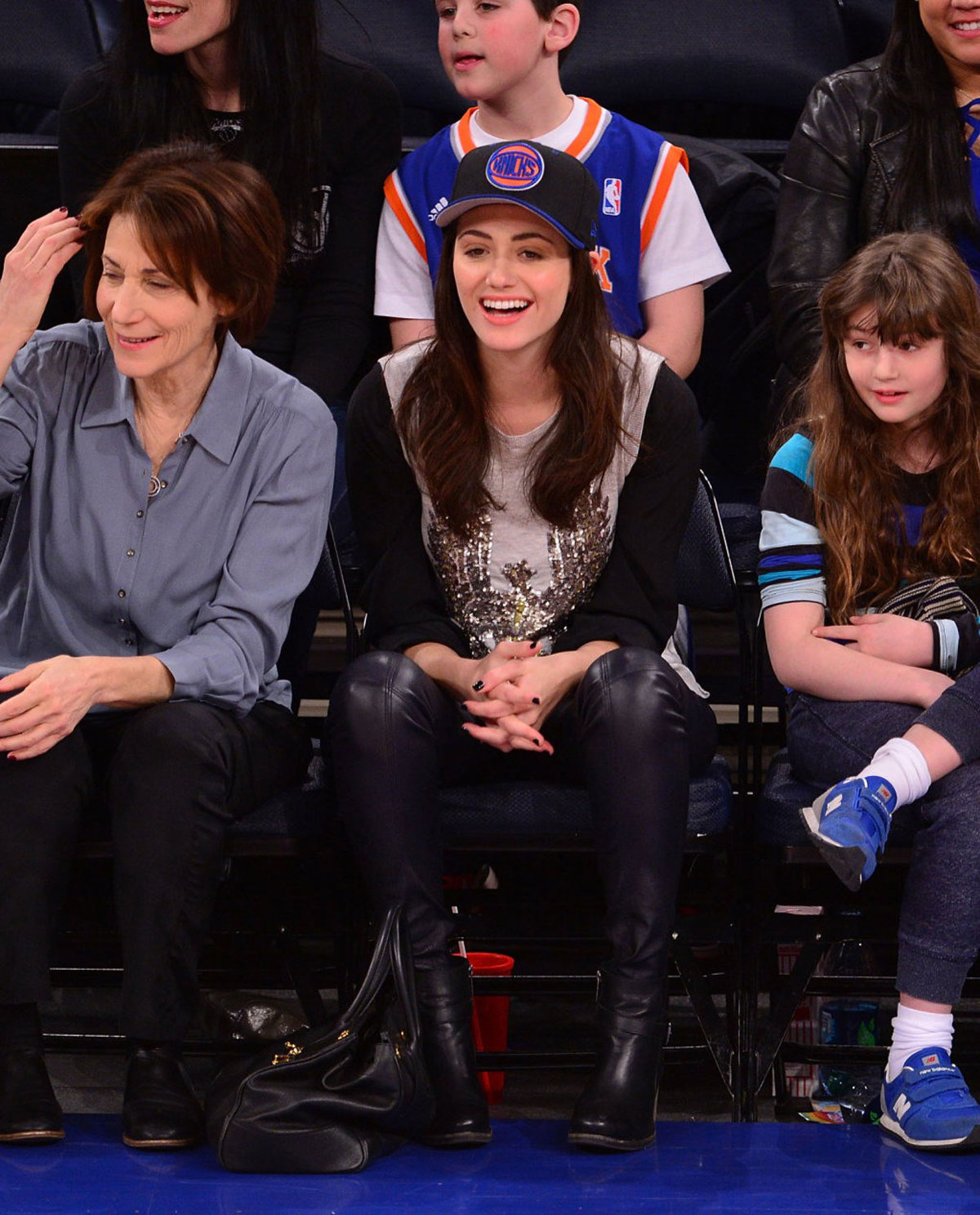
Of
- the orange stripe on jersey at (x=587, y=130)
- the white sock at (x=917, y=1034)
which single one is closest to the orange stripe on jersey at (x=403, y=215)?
the orange stripe on jersey at (x=587, y=130)

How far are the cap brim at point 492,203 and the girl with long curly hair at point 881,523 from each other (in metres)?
0.43

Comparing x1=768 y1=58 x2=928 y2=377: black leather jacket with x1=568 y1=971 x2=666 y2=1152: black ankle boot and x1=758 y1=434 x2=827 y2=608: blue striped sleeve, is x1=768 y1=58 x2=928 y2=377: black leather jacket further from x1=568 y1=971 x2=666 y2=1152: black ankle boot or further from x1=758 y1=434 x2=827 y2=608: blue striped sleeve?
x1=568 y1=971 x2=666 y2=1152: black ankle boot

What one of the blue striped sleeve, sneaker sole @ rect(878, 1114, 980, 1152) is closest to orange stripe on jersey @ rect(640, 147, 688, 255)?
the blue striped sleeve

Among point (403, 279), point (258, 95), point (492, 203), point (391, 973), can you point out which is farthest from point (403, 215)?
point (391, 973)

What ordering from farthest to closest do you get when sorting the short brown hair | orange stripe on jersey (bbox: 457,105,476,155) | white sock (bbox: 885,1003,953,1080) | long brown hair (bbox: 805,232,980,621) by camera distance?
orange stripe on jersey (bbox: 457,105,476,155) < long brown hair (bbox: 805,232,980,621) < the short brown hair < white sock (bbox: 885,1003,953,1080)

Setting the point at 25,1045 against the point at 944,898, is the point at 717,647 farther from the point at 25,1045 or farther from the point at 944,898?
the point at 25,1045

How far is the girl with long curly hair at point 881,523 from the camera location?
90.4 inches

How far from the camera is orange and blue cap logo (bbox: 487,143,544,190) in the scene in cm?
229

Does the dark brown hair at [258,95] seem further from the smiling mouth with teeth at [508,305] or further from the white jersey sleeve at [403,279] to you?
the smiling mouth with teeth at [508,305]

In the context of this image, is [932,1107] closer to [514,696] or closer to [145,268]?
[514,696]

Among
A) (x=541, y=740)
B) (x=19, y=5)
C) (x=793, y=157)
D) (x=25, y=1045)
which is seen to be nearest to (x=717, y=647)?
(x=793, y=157)

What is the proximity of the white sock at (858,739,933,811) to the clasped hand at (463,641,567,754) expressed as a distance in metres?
0.42

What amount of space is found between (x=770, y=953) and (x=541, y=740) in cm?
53

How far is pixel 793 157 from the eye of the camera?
3012 mm
